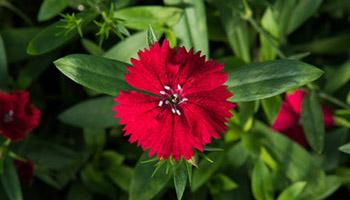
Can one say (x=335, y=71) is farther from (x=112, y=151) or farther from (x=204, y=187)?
(x=112, y=151)

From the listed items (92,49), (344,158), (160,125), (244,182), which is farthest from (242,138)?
(160,125)

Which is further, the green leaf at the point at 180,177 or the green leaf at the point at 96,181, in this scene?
the green leaf at the point at 96,181

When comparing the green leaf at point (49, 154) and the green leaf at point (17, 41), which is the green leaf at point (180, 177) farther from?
the green leaf at point (17, 41)

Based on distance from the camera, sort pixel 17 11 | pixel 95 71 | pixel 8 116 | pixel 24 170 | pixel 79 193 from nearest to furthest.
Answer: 1. pixel 95 71
2. pixel 8 116
3. pixel 24 170
4. pixel 79 193
5. pixel 17 11

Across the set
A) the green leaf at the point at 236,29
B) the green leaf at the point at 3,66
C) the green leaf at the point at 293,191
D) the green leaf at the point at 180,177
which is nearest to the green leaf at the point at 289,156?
the green leaf at the point at 293,191

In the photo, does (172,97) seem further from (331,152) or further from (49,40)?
(331,152)

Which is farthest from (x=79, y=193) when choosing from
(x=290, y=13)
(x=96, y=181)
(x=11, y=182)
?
(x=290, y=13)
